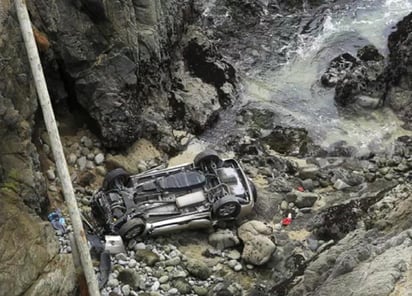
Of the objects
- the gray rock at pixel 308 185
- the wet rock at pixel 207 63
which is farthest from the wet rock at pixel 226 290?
the wet rock at pixel 207 63

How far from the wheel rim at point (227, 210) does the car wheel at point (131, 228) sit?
1.76m

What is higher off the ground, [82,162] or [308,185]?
[82,162]

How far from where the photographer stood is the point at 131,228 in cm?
1184

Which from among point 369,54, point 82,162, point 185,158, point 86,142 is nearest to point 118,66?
point 86,142

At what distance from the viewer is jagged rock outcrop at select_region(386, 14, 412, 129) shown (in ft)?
61.8

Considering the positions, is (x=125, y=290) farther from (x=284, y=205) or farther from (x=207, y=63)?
(x=207, y=63)

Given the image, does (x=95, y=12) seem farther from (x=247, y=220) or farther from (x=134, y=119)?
(x=247, y=220)

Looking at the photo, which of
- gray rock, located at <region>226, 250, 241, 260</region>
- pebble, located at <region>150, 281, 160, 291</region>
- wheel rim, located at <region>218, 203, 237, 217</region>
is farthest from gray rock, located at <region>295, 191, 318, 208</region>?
pebble, located at <region>150, 281, 160, 291</region>

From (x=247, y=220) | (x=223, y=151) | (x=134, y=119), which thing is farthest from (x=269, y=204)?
(x=134, y=119)

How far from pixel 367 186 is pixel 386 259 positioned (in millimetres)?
6795

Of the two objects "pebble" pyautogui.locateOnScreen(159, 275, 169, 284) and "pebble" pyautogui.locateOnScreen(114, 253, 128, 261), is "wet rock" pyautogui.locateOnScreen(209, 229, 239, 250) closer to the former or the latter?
"pebble" pyautogui.locateOnScreen(159, 275, 169, 284)

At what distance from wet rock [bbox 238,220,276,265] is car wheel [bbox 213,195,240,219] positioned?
1.52 feet

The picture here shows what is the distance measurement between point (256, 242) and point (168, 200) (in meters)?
2.13

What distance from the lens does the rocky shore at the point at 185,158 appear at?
936cm
